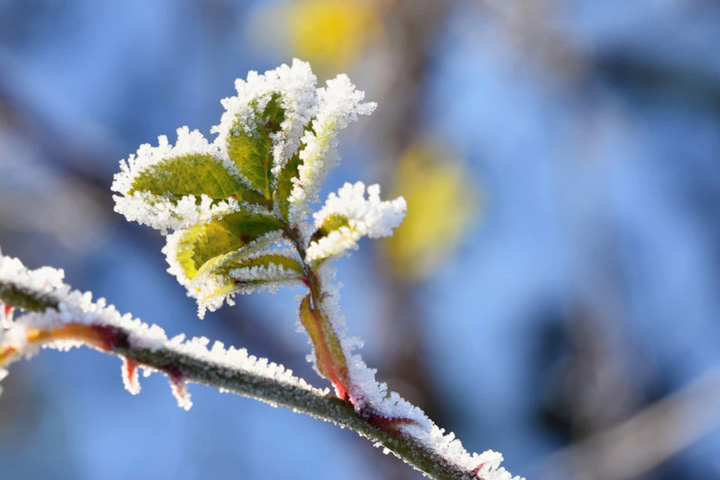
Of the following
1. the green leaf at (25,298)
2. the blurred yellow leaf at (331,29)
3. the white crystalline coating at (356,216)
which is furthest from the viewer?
the blurred yellow leaf at (331,29)

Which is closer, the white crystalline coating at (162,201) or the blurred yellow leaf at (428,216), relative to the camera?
the white crystalline coating at (162,201)

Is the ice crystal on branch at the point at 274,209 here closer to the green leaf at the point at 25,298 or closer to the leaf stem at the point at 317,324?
the leaf stem at the point at 317,324

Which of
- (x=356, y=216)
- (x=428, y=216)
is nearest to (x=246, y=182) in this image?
(x=356, y=216)

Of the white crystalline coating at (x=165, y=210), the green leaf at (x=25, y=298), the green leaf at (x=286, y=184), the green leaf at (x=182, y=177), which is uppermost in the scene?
the green leaf at (x=286, y=184)

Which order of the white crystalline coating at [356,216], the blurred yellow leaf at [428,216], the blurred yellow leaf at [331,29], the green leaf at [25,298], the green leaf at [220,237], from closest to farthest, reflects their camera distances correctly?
1. the green leaf at [25,298]
2. the white crystalline coating at [356,216]
3. the green leaf at [220,237]
4. the blurred yellow leaf at [428,216]
5. the blurred yellow leaf at [331,29]

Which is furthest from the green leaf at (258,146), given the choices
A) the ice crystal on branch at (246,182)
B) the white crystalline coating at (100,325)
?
the white crystalline coating at (100,325)

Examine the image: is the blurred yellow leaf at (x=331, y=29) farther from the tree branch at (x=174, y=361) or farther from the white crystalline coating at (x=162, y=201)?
the tree branch at (x=174, y=361)

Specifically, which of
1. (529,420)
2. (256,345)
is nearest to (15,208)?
(256,345)

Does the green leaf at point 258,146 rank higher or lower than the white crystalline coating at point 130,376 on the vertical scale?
higher

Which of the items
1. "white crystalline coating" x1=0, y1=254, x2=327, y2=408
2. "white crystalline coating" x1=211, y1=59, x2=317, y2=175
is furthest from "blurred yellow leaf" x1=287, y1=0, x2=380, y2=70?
"white crystalline coating" x1=0, y1=254, x2=327, y2=408

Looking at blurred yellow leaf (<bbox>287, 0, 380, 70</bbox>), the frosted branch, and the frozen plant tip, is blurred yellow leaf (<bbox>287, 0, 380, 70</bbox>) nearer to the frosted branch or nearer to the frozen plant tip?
the frozen plant tip
